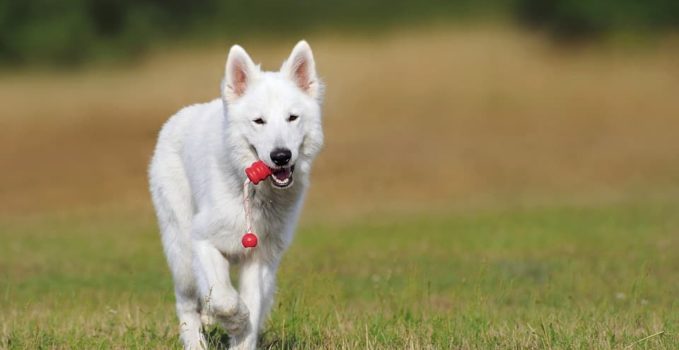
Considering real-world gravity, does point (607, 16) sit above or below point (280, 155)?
below

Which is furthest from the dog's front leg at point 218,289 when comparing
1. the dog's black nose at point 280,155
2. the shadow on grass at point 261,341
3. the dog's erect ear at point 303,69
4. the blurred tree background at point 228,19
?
the blurred tree background at point 228,19

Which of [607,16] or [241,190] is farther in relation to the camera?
[607,16]

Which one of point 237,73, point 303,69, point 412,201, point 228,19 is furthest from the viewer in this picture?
point 228,19

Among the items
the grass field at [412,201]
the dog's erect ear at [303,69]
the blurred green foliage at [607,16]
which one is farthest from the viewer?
the blurred green foliage at [607,16]

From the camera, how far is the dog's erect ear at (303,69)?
6.51 m

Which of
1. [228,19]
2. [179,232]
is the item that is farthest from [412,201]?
[179,232]

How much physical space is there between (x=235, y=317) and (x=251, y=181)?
777 millimetres

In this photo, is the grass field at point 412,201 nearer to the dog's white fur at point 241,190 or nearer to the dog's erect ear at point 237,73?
the dog's white fur at point 241,190

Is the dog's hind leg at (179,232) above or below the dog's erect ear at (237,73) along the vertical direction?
below

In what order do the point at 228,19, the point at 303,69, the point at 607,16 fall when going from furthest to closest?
the point at 607,16 < the point at 228,19 < the point at 303,69

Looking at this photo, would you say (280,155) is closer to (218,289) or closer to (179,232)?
(218,289)

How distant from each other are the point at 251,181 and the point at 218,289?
0.64 meters

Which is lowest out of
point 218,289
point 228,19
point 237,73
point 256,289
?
point 228,19

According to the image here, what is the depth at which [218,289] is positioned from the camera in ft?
20.3
